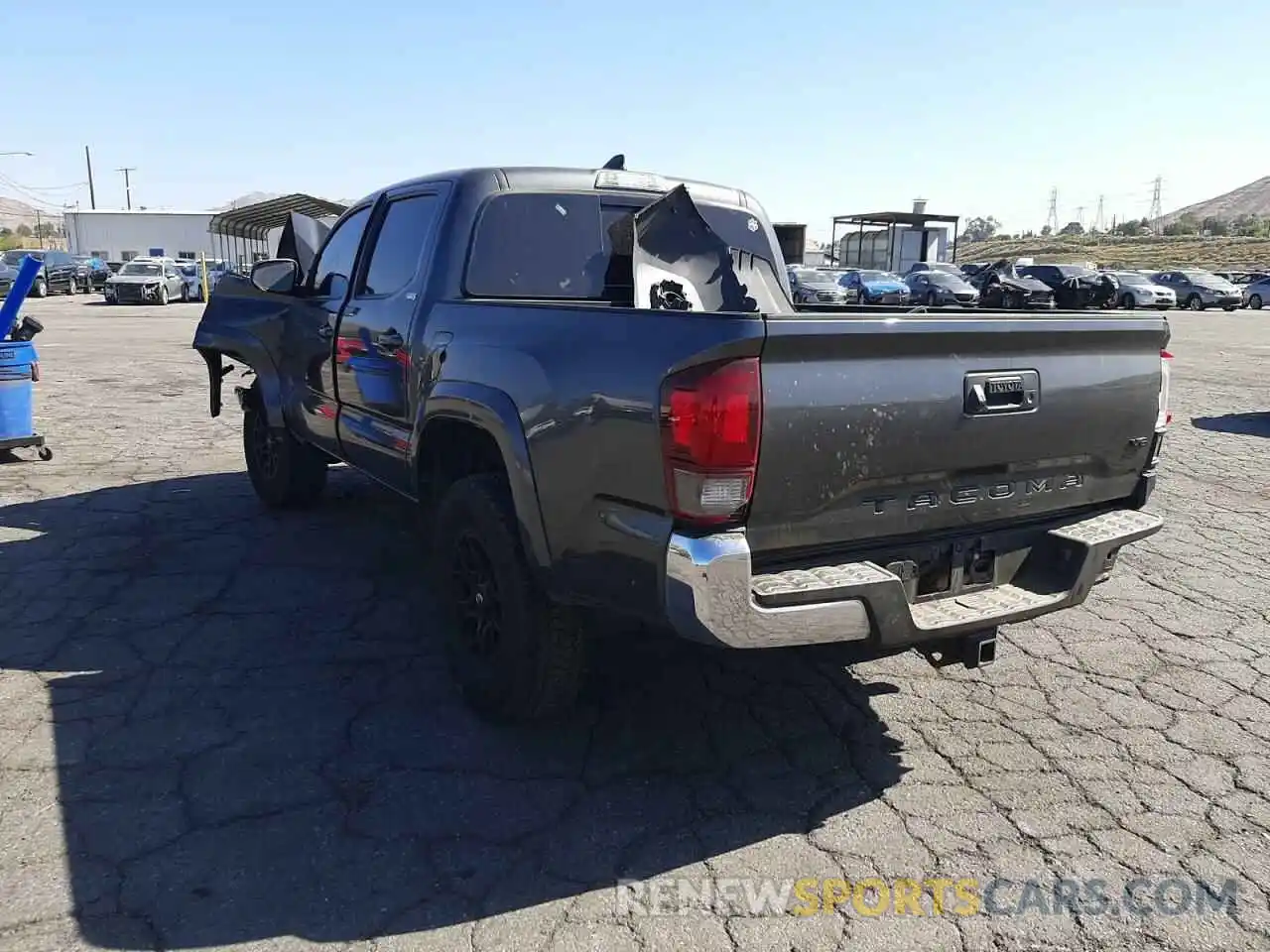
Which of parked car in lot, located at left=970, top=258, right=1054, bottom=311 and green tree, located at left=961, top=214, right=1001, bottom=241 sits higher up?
green tree, located at left=961, top=214, right=1001, bottom=241

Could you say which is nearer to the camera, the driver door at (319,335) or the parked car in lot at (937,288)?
the driver door at (319,335)

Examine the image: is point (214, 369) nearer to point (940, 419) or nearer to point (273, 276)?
point (273, 276)

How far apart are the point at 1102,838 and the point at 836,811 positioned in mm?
785

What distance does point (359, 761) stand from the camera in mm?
3342

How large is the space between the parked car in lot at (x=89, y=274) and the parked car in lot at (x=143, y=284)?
22.3ft

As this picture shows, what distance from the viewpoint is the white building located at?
59.5m

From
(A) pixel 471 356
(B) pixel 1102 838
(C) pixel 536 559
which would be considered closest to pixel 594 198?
(A) pixel 471 356

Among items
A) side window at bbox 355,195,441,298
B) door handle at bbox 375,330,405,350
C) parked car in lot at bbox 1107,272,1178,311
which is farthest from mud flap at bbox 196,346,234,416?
parked car in lot at bbox 1107,272,1178,311

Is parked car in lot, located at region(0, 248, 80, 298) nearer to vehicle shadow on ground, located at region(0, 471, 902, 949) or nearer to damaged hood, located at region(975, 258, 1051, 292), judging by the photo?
damaged hood, located at region(975, 258, 1051, 292)

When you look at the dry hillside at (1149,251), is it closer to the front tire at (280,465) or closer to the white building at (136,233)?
the white building at (136,233)

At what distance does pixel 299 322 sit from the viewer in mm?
5473

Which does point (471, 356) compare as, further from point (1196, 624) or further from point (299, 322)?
point (1196, 624)

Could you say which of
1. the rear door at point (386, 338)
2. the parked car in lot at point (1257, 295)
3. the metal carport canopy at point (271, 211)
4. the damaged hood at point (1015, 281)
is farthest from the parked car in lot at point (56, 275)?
the parked car in lot at point (1257, 295)

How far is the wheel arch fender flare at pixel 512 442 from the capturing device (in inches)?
123
